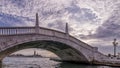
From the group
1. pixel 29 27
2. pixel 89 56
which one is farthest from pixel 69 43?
pixel 29 27

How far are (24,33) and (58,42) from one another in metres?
5.56

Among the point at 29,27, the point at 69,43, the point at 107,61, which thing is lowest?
the point at 107,61

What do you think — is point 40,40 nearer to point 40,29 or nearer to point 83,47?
point 40,29

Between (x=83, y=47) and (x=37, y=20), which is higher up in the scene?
(x=37, y=20)

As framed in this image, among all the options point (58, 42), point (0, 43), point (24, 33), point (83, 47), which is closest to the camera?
point (0, 43)

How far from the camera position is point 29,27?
29.0m

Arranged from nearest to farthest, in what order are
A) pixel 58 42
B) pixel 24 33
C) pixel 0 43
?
pixel 0 43
pixel 24 33
pixel 58 42

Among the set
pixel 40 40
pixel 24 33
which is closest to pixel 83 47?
pixel 40 40

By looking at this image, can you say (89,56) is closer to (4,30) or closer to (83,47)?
(83,47)

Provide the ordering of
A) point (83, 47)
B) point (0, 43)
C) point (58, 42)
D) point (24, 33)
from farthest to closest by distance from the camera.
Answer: point (83, 47) < point (58, 42) < point (24, 33) < point (0, 43)

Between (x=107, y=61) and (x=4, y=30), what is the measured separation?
52.9 ft

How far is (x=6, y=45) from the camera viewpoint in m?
26.7

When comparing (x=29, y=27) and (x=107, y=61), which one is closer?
(x=29, y=27)

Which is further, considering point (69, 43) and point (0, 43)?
point (69, 43)
